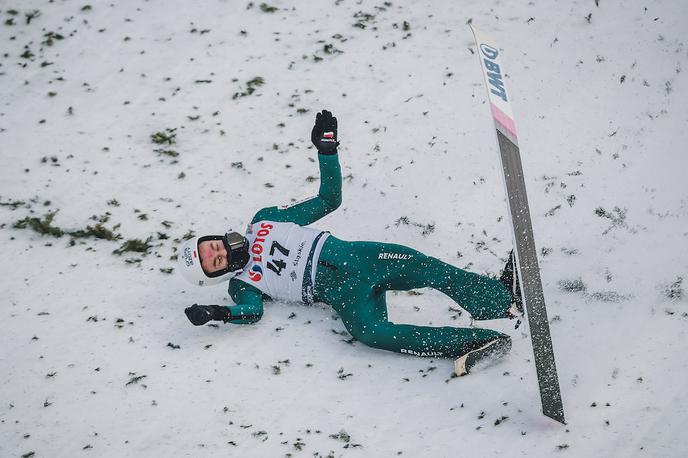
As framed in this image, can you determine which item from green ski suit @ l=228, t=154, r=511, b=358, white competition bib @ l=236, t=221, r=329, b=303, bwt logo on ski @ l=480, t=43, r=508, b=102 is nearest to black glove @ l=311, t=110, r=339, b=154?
green ski suit @ l=228, t=154, r=511, b=358

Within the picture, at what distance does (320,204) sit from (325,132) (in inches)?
25.8

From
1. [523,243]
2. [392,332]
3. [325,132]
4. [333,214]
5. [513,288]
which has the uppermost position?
[325,132]

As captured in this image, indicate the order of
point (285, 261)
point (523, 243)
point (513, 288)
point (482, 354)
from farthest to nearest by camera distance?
point (285, 261)
point (513, 288)
point (482, 354)
point (523, 243)

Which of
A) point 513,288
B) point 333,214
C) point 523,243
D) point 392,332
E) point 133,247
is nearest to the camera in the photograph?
point 523,243

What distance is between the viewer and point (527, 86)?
7551 mm

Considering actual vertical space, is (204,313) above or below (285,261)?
below

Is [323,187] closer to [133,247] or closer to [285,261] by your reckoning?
[285,261]

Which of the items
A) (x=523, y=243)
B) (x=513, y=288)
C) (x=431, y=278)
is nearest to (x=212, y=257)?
(x=431, y=278)

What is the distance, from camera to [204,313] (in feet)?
16.6

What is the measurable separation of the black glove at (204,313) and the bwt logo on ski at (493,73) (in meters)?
2.61

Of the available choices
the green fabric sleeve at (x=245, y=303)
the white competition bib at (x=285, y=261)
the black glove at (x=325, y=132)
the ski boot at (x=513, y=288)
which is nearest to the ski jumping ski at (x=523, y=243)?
the ski boot at (x=513, y=288)

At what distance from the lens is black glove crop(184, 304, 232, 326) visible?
5051mm

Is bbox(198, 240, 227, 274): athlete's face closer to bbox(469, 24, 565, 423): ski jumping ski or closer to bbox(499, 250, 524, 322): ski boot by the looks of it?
bbox(499, 250, 524, 322): ski boot

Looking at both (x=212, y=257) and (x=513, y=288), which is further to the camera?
(x=212, y=257)
